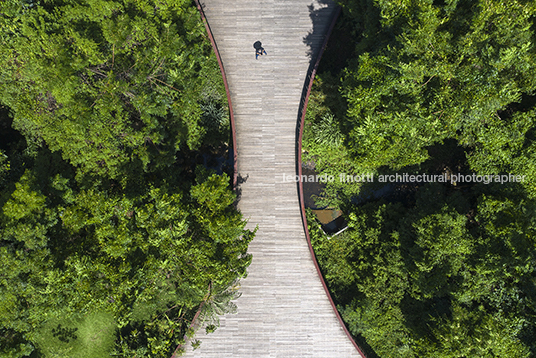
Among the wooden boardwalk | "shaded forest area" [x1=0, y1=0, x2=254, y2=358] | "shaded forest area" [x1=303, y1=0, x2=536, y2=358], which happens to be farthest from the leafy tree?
"shaded forest area" [x1=303, y1=0, x2=536, y2=358]

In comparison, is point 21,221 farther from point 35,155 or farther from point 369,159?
point 369,159

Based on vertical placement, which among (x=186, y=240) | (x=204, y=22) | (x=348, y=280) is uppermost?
(x=204, y=22)

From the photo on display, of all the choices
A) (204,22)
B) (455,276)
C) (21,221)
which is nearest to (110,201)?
(21,221)

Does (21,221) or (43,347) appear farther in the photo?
(43,347)

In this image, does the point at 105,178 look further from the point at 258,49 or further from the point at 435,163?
the point at 435,163

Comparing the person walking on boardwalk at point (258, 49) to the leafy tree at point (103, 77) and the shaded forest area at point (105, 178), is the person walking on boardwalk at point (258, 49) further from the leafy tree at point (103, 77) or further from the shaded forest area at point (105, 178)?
the leafy tree at point (103, 77)

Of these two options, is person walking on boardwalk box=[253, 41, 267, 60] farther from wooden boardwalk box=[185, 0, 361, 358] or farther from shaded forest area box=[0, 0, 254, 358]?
shaded forest area box=[0, 0, 254, 358]
